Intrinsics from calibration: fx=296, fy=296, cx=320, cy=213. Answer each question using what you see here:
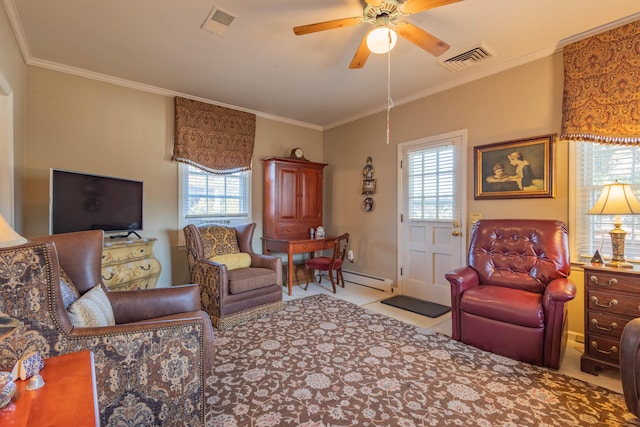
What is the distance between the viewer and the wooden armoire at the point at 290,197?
15.0 ft

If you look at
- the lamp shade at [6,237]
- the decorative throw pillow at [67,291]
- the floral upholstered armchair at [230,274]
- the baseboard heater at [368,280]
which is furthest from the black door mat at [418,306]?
the lamp shade at [6,237]

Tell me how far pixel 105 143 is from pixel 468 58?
4075 mm

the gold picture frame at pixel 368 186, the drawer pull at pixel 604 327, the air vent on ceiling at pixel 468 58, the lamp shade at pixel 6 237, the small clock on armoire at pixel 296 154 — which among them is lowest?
the drawer pull at pixel 604 327

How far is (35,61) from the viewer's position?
3.01 meters

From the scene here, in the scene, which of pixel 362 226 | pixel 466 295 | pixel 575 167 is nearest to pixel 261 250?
pixel 362 226

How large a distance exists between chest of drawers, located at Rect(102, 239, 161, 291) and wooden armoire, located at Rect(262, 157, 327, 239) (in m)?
1.78

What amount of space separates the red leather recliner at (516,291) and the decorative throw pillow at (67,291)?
266 cm

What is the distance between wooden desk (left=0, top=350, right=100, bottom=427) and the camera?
0.75 metres

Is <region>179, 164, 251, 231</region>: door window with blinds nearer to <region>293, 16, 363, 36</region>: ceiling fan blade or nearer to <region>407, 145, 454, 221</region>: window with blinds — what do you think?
<region>407, 145, 454, 221</region>: window with blinds

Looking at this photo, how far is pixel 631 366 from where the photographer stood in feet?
4.89

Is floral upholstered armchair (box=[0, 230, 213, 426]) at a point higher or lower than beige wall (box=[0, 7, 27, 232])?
lower

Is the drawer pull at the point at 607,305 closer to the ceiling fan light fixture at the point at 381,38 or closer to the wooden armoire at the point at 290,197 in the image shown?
the ceiling fan light fixture at the point at 381,38

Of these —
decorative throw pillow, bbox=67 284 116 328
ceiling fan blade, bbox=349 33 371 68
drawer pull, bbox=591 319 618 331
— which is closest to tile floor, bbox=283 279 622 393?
drawer pull, bbox=591 319 618 331

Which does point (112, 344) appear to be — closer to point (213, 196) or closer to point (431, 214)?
point (213, 196)
